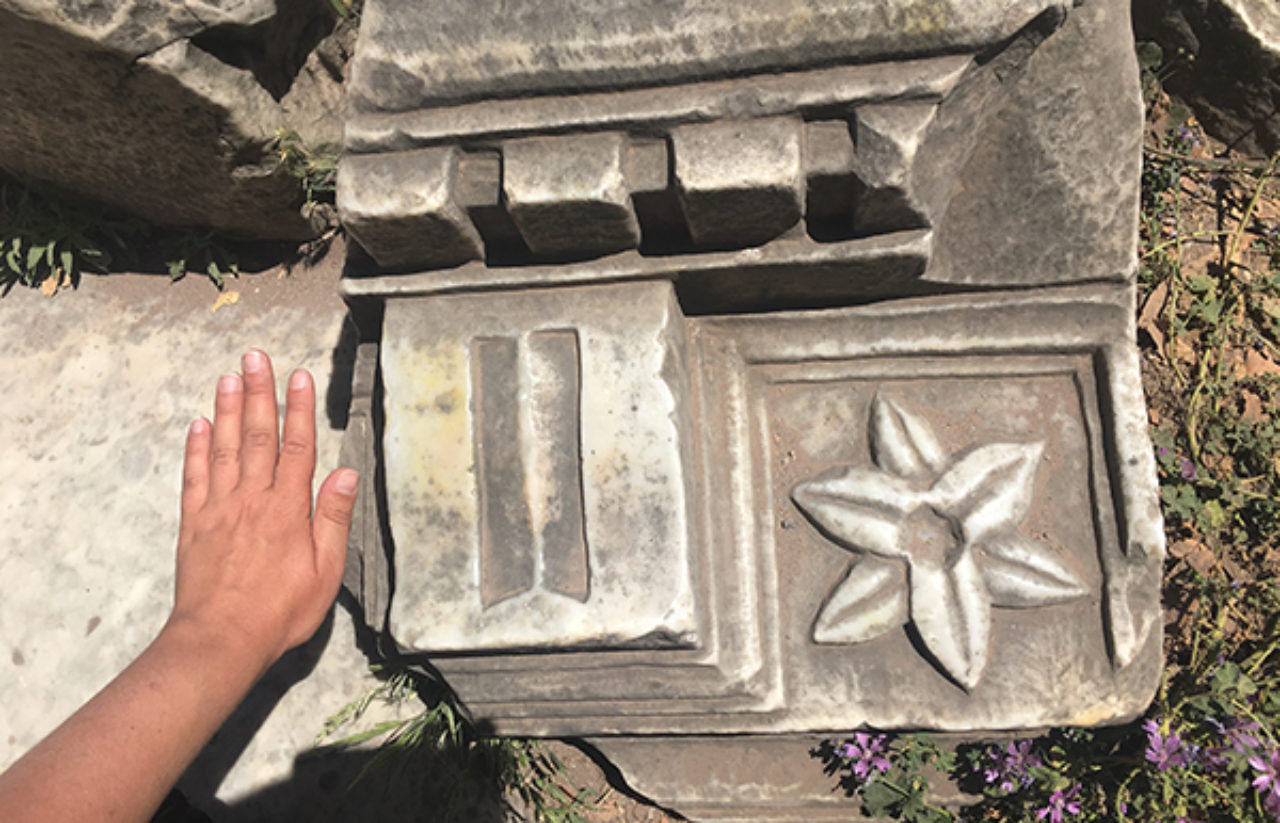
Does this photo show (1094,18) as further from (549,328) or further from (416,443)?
(416,443)

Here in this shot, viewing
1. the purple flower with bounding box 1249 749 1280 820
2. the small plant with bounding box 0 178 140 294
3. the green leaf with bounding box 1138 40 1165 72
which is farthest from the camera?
the small plant with bounding box 0 178 140 294

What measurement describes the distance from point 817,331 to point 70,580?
6.59 feet

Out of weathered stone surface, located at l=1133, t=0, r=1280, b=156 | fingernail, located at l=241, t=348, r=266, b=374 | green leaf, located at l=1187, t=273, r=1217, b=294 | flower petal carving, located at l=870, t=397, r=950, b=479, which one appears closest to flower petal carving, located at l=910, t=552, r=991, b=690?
flower petal carving, located at l=870, t=397, r=950, b=479

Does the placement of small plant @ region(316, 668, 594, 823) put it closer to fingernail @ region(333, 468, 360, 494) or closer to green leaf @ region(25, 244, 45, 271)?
fingernail @ region(333, 468, 360, 494)

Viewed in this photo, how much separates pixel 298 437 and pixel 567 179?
0.80m

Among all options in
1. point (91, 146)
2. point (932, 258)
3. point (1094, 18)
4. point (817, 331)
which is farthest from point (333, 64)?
point (1094, 18)

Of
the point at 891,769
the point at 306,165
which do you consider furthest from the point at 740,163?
the point at 306,165

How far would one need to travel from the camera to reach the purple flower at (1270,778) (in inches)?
64.7

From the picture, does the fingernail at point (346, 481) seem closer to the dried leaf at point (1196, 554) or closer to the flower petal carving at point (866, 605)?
the flower petal carving at point (866, 605)

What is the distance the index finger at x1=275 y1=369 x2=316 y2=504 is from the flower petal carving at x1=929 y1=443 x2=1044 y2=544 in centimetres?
121

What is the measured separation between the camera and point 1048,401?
5.41 ft

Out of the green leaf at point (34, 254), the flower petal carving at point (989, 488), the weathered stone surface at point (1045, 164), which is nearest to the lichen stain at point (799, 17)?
the weathered stone surface at point (1045, 164)

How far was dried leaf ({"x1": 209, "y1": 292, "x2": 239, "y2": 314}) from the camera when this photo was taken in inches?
97.0

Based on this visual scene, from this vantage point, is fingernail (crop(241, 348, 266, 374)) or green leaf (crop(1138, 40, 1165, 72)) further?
green leaf (crop(1138, 40, 1165, 72))
